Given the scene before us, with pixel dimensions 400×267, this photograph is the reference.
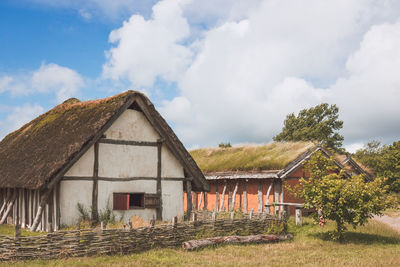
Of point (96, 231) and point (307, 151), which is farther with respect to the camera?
point (307, 151)

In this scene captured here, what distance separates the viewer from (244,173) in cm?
2242

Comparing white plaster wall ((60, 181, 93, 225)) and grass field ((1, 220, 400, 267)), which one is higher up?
white plaster wall ((60, 181, 93, 225))

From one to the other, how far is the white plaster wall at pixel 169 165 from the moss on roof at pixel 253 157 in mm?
5640

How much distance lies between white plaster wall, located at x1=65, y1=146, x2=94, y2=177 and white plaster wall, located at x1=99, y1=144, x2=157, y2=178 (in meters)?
0.38

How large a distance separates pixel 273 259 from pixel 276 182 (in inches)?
390

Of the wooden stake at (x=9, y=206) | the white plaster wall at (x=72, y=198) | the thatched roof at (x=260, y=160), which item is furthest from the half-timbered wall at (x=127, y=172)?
the thatched roof at (x=260, y=160)

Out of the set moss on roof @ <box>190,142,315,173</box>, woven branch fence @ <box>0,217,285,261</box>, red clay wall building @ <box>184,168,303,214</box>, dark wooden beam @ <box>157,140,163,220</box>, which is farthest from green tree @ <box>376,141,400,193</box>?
woven branch fence @ <box>0,217,285,261</box>

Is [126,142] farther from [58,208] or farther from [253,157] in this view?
[253,157]

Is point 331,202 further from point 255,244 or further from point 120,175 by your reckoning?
point 120,175

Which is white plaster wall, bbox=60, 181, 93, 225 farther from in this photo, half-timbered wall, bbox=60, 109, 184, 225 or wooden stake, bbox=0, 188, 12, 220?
wooden stake, bbox=0, 188, 12, 220

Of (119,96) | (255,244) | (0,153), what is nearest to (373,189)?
(255,244)

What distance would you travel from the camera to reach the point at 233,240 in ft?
45.8

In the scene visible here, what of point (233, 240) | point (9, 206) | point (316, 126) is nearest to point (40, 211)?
point (9, 206)

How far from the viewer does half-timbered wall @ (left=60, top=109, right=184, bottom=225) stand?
49.8 feet
